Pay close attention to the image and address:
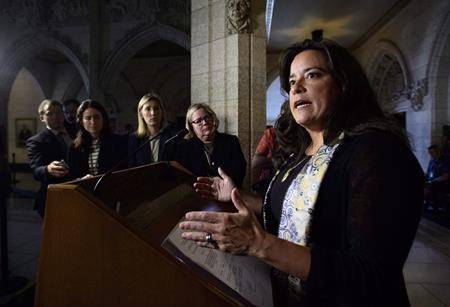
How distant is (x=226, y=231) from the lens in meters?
0.65

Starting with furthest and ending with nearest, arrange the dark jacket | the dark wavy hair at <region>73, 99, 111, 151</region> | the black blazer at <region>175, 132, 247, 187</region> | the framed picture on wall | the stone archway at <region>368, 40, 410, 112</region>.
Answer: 1. the framed picture on wall
2. the stone archway at <region>368, 40, 410, 112</region>
3. the dark jacket
4. the dark wavy hair at <region>73, 99, 111, 151</region>
5. the black blazer at <region>175, 132, 247, 187</region>

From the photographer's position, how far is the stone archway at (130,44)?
8914 mm

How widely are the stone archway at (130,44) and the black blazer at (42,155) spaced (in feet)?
21.4

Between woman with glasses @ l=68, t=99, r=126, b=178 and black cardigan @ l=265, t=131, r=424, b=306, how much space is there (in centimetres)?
222

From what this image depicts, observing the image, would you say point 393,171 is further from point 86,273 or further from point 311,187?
point 86,273

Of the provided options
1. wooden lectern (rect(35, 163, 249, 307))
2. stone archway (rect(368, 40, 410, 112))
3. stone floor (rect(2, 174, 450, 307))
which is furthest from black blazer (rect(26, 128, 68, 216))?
stone archway (rect(368, 40, 410, 112))

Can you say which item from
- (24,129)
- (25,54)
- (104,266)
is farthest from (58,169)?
(24,129)

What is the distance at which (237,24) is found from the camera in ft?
12.4

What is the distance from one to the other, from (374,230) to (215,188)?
31.0 inches

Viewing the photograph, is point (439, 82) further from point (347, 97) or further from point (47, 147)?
point (47, 147)

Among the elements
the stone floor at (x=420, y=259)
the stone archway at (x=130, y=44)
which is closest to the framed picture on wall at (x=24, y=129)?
the stone archway at (x=130, y=44)

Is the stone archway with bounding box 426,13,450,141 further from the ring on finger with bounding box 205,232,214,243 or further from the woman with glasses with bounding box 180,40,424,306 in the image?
the ring on finger with bounding box 205,232,214,243

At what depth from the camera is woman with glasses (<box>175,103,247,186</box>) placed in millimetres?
2572

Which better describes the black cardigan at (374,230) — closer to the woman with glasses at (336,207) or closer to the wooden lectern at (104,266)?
the woman with glasses at (336,207)
